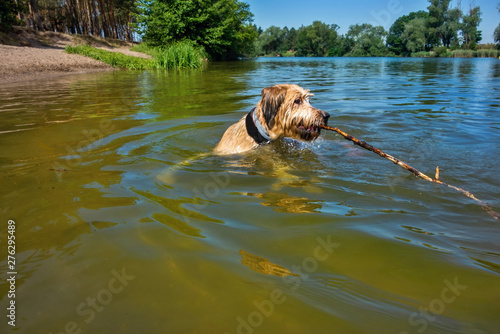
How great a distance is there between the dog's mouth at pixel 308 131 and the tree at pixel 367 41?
8101 cm

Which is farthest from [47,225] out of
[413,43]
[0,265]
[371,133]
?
[413,43]

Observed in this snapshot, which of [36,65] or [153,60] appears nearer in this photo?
[36,65]

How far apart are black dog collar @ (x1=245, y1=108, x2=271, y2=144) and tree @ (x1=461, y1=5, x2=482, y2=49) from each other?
10028 cm

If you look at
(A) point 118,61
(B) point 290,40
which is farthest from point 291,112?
(B) point 290,40

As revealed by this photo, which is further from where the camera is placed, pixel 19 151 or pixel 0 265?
pixel 19 151

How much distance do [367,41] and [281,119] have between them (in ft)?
323

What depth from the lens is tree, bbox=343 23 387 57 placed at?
261ft

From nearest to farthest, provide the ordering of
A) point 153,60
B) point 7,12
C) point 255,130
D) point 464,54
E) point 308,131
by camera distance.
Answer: point 308,131, point 255,130, point 153,60, point 7,12, point 464,54

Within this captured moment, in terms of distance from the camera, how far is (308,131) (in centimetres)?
537

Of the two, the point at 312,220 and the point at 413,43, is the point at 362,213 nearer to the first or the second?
the point at 312,220

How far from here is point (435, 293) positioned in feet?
6.71

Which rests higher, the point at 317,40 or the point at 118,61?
the point at 317,40

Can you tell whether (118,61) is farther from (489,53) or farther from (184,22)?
(489,53)

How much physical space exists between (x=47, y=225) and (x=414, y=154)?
546 centimetres
